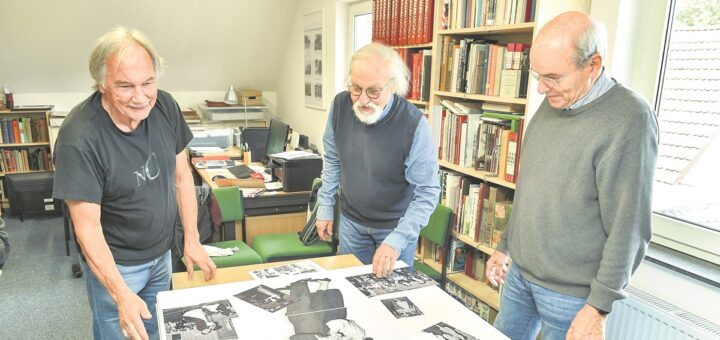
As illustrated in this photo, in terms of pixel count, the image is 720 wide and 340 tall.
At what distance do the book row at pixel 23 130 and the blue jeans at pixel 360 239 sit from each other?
14.8 ft

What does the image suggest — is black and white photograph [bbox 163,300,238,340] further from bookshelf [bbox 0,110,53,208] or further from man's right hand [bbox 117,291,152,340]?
bookshelf [bbox 0,110,53,208]

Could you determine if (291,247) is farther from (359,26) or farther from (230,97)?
(230,97)

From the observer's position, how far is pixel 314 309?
1308 millimetres

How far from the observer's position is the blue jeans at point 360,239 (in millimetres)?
1863

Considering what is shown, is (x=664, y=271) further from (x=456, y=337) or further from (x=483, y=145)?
(x=456, y=337)

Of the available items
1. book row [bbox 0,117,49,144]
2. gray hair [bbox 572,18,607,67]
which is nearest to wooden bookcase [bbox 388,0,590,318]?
gray hair [bbox 572,18,607,67]

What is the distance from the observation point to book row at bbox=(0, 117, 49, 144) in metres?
4.91

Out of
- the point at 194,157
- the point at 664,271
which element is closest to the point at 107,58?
the point at 664,271

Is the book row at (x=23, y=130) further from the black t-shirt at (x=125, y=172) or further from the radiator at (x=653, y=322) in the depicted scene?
the radiator at (x=653, y=322)

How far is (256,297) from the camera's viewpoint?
1375 mm

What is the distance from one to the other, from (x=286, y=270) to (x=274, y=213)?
68.3 inches

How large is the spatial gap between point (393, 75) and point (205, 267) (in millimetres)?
913

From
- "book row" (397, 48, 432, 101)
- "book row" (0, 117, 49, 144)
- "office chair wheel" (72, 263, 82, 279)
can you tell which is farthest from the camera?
"book row" (0, 117, 49, 144)

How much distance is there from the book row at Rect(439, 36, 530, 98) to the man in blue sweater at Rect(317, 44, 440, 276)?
2.04ft
